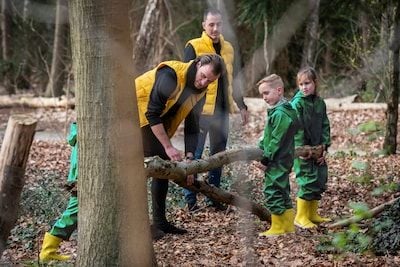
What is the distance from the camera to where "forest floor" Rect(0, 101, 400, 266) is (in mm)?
5922

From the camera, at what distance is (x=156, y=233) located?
6824mm

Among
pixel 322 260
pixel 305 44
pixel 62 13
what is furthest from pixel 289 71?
pixel 322 260

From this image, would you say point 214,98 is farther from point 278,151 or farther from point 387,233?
point 387,233

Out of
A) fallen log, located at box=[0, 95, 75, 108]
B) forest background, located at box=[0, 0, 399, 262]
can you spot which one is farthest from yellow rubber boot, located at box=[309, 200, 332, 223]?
fallen log, located at box=[0, 95, 75, 108]

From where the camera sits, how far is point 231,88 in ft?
27.0

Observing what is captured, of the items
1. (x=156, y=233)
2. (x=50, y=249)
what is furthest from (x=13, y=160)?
(x=156, y=233)

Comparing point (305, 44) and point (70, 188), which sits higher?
point (305, 44)

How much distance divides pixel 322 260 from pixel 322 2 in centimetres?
1390

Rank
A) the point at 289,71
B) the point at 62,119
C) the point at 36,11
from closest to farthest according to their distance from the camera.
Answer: the point at 62,119
the point at 289,71
the point at 36,11

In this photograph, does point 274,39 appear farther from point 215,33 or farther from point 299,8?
point 215,33

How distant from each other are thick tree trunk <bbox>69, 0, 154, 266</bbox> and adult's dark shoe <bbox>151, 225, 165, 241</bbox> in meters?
1.65

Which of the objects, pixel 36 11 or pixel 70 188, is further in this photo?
pixel 36 11

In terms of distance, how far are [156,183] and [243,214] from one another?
0.93 meters

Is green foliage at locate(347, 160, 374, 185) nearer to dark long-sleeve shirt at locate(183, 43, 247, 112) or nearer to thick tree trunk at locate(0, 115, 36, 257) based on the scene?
dark long-sleeve shirt at locate(183, 43, 247, 112)
